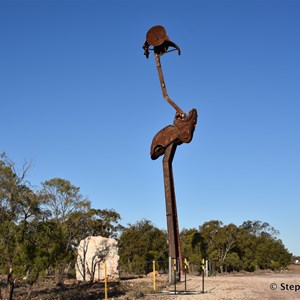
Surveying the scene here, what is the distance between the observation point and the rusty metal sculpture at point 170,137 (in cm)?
1588

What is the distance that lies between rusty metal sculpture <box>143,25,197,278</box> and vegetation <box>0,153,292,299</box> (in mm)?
3685

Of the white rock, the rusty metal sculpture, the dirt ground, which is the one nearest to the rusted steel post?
the rusty metal sculpture

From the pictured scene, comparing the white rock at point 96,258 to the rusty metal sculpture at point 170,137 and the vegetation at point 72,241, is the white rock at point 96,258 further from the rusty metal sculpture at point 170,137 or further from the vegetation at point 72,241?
the rusty metal sculpture at point 170,137

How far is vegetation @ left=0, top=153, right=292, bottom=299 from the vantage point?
1331 centimetres

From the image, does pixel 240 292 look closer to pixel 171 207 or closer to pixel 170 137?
pixel 171 207

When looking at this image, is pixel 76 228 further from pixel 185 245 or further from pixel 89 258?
pixel 185 245

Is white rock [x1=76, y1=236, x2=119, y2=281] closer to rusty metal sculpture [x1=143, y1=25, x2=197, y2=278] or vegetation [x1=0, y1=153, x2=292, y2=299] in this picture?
vegetation [x1=0, y1=153, x2=292, y2=299]

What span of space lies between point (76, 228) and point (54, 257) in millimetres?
13305

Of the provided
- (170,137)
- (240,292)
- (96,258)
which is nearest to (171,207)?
(170,137)

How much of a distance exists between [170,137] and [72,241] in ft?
50.3

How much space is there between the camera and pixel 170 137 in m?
16.5

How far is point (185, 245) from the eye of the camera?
31781mm

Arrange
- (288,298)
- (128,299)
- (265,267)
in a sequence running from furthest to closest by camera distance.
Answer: (265,267)
(128,299)
(288,298)

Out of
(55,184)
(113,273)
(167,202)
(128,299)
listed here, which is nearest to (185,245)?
(113,273)
